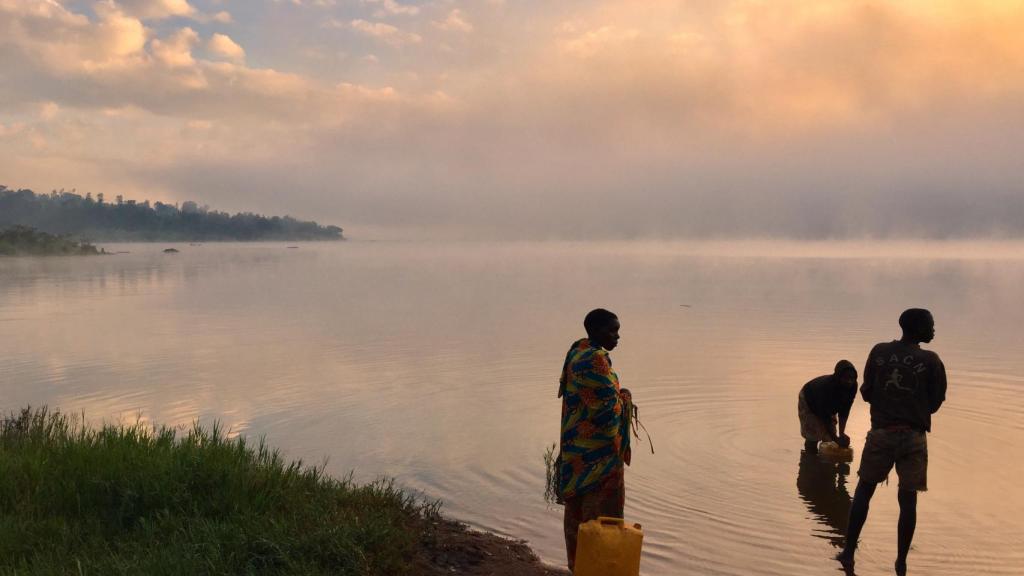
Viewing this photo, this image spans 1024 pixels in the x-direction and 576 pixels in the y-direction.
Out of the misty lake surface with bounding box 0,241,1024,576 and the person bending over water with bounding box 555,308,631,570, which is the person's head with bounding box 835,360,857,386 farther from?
the person bending over water with bounding box 555,308,631,570

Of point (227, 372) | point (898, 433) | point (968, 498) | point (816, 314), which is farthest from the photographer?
point (816, 314)

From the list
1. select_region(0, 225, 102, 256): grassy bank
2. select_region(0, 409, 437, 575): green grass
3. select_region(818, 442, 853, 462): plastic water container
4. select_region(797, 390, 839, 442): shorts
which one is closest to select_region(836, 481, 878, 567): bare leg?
select_region(818, 442, 853, 462): plastic water container

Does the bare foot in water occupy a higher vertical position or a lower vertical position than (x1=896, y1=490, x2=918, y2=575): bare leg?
lower

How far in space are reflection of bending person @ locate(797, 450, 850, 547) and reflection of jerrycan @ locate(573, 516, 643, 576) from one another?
163 inches

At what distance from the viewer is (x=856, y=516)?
786 cm

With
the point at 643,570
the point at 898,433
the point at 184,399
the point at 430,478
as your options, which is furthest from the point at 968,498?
the point at 184,399

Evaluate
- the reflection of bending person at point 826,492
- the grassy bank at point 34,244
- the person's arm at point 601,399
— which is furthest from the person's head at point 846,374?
the grassy bank at point 34,244

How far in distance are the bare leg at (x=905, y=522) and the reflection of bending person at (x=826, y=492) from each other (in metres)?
1.04

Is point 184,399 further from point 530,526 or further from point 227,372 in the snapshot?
point 530,526

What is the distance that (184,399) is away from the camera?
16969 mm

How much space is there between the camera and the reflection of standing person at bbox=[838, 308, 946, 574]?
7.12m

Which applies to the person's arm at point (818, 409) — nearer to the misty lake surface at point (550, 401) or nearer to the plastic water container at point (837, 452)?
the plastic water container at point (837, 452)

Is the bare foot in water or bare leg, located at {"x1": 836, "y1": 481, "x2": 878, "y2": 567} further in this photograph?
the bare foot in water

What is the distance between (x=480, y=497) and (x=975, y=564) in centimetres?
574
